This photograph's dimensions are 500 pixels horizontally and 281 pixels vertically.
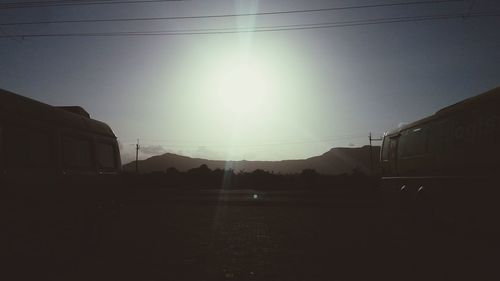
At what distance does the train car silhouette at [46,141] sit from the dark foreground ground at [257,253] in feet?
4.36

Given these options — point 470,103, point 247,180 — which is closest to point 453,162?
point 470,103

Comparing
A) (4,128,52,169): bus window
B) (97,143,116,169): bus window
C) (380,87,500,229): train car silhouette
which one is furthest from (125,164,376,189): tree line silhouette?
(4,128,52,169): bus window

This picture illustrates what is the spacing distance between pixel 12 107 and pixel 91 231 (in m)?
4.22

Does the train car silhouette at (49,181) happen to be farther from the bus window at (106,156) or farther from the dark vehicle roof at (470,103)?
the dark vehicle roof at (470,103)

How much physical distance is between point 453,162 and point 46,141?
10532 mm

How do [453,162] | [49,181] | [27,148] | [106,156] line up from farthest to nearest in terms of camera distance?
[453,162], [106,156], [49,181], [27,148]

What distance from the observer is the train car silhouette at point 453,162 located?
9641 mm

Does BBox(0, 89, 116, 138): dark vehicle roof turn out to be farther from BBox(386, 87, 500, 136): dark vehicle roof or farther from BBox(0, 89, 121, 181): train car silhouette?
BBox(386, 87, 500, 136): dark vehicle roof

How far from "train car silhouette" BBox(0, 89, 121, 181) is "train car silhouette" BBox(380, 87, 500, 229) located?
382 inches

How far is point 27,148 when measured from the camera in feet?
24.3

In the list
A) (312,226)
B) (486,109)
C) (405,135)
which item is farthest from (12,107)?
(405,135)

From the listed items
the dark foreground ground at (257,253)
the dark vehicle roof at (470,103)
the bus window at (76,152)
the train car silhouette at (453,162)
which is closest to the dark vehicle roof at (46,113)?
the bus window at (76,152)

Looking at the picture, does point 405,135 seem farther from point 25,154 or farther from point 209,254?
point 25,154

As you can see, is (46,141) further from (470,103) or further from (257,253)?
(470,103)
